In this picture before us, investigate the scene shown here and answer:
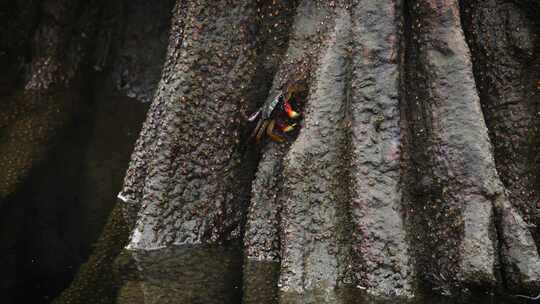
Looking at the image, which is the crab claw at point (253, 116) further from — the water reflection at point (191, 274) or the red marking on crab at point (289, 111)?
the water reflection at point (191, 274)

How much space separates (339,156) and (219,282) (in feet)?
3.90

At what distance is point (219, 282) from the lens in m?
4.57

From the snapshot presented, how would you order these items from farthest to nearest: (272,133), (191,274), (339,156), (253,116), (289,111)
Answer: (253,116) < (272,133) < (289,111) < (191,274) < (339,156)

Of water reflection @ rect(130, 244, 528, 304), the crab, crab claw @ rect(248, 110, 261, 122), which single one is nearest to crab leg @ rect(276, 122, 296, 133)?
the crab

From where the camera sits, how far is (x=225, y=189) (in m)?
5.11

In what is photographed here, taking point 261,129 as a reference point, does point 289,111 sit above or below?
above

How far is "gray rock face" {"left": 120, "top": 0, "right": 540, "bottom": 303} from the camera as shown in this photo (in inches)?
166

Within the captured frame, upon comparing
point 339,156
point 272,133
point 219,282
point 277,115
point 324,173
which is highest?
point 277,115

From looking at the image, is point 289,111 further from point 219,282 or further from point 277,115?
point 219,282


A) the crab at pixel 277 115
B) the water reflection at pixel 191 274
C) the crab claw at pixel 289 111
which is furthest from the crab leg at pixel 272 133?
the water reflection at pixel 191 274

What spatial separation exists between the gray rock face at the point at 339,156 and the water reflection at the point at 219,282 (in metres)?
0.04

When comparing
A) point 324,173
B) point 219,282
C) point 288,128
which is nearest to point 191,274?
point 219,282

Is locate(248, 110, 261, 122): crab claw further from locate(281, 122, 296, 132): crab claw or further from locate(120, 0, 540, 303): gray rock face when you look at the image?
locate(281, 122, 296, 132): crab claw

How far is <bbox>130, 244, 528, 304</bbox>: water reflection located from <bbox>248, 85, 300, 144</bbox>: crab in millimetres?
900
